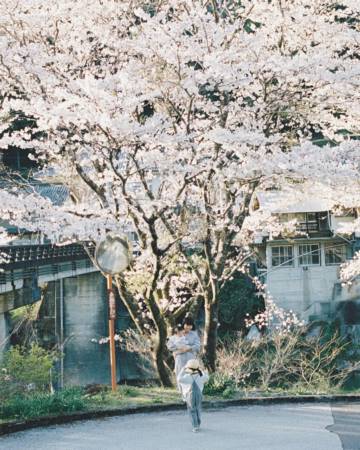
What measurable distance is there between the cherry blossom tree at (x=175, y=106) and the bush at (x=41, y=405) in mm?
2933

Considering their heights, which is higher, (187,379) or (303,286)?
(303,286)

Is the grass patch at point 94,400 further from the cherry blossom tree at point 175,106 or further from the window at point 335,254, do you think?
the window at point 335,254


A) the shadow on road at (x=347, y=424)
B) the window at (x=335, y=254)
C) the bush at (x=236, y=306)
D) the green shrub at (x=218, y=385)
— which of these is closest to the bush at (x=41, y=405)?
the green shrub at (x=218, y=385)

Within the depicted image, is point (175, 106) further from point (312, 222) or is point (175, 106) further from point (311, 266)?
point (311, 266)

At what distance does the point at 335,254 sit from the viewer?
31281 millimetres

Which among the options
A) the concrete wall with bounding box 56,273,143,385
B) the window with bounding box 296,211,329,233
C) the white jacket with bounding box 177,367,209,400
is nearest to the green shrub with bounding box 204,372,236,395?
the white jacket with bounding box 177,367,209,400

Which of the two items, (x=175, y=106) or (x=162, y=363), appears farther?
(x=162, y=363)

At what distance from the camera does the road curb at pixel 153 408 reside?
7484 millimetres

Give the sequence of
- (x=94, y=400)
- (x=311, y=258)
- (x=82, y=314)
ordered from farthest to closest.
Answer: (x=82, y=314) < (x=311, y=258) < (x=94, y=400)

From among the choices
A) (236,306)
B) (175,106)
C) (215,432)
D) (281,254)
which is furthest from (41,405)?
(281,254)

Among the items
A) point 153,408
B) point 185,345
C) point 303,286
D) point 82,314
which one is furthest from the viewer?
point 82,314

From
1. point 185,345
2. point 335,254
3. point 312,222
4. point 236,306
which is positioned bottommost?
point 236,306

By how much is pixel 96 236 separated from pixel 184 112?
3026mm

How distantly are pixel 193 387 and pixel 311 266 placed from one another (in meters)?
24.9
